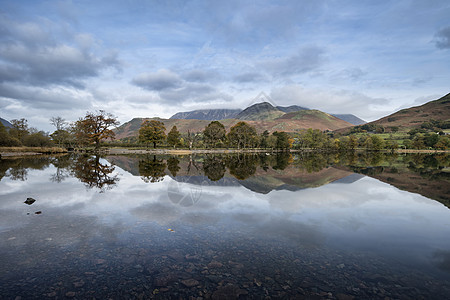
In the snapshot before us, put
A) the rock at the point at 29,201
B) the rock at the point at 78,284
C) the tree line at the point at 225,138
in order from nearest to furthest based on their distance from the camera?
the rock at the point at 78,284 < the rock at the point at 29,201 < the tree line at the point at 225,138

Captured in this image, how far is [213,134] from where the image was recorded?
10975 centimetres

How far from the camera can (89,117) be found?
3108 inches

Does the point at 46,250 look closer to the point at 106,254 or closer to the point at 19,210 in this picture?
the point at 106,254

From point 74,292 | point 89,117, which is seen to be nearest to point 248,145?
point 89,117

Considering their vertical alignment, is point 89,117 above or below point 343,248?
above

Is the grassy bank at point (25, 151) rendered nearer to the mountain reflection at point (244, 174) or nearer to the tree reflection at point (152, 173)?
the mountain reflection at point (244, 174)

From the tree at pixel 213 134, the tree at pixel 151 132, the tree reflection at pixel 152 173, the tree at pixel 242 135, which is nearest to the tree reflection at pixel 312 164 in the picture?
the tree reflection at pixel 152 173

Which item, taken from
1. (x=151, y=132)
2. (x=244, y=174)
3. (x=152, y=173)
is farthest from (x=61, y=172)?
(x=151, y=132)

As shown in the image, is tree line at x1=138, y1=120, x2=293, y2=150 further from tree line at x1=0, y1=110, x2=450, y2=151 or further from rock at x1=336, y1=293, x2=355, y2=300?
rock at x1=336, y1=293, x2=355, y2=300

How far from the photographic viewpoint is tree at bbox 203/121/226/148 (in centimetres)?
10938

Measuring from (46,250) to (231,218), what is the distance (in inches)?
290

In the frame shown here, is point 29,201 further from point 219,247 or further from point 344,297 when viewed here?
point 344,297

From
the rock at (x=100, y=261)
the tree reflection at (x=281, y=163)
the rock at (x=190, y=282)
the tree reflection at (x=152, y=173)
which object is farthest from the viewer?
the tree reflection at (x=281, y=163)

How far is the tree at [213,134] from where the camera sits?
10938cm
